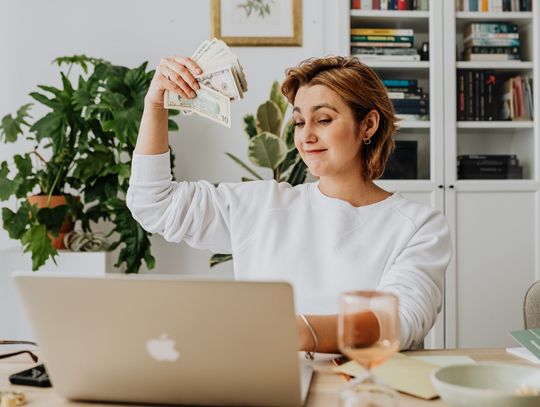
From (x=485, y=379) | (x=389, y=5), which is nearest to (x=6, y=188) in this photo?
(x=389, y=5)

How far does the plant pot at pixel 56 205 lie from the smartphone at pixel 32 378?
6.25 feet

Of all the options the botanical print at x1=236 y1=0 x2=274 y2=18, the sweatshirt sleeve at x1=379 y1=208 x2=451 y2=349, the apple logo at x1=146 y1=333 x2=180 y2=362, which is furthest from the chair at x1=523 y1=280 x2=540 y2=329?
the botanical print at x1=236 y1=0 x2=274 y2=18

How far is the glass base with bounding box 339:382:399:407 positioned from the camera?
89 cm

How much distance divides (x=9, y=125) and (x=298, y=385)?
250 centimetres

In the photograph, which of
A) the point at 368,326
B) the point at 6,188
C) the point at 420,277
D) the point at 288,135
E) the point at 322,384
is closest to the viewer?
the point at 368,326

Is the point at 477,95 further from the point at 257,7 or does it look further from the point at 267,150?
the point at 257,7

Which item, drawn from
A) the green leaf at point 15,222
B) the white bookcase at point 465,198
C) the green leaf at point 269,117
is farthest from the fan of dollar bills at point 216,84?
the white bookcase at point 465,198

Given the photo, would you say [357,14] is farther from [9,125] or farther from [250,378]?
[250,378]

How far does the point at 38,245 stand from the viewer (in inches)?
109

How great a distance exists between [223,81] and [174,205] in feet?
1.17

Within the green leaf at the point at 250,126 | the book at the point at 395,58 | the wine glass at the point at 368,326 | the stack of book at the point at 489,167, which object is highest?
the book at the point at 395,58

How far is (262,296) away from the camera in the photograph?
2.71ft

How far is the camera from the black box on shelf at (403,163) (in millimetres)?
3234

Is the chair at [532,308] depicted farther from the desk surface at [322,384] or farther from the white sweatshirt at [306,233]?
the desk surface at [322,384]
